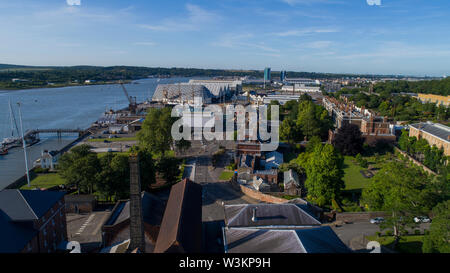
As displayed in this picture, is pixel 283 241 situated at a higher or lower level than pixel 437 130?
A: lower

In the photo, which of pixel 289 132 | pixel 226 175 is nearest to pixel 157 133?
pixel 226 175

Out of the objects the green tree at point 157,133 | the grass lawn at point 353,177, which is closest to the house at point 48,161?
the green tree at point 157,133

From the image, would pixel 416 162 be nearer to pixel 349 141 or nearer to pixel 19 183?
pixel 349 141

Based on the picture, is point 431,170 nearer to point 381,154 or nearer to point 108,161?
point 381,154

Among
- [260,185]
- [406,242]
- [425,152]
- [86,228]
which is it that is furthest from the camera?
[425,152]

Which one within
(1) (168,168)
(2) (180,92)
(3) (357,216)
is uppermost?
(2) (180,92)

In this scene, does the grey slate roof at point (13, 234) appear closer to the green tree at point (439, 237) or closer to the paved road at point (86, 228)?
the paved road at point (86, 228)

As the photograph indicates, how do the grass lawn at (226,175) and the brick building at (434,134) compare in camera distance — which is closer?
the grass lawn at (226,175)
